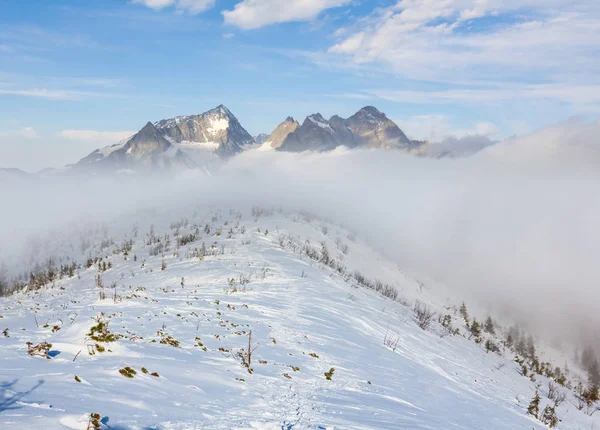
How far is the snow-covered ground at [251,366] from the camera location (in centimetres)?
641

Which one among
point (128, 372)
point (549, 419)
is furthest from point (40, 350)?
point (549, 419)

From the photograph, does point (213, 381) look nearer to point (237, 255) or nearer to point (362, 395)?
point (362, 395)

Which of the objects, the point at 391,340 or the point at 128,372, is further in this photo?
the point at 391,340

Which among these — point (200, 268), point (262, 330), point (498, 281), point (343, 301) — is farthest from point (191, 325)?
point (498, 281)

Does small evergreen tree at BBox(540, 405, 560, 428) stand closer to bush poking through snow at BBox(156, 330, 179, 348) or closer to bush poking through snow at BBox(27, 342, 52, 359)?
bush poking through snow at BBox(156, 330, 179, 348)

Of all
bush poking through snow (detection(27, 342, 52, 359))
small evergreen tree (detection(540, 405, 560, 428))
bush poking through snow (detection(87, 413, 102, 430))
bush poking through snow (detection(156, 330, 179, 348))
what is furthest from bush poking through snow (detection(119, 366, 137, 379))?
small evergreen tree (detection(540, 405, 560, 428))

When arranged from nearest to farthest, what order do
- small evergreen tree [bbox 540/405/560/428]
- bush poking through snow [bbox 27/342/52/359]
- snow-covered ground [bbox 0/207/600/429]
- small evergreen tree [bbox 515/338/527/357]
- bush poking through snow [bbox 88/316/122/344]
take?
1. snow-covered ground [bbox 0/207/600/429]
2. bush poking through snow [bbox 27/342/52/359]
3. bush poking through snow [bbox 88/316/122/344]
4. small evergreen tree [bbox 540/405/560/428]
5. small evergreen tree [bbox 515/338/527/357]

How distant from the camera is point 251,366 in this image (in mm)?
10609

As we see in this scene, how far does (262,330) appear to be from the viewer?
49.4ft

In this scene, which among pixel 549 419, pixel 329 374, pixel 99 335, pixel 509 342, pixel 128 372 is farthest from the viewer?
pixel 509 342

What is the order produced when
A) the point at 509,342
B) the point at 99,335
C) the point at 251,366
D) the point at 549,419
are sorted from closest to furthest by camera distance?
the point at 99,335, the point at 251,366, the point at 549,419, the point at 509,342

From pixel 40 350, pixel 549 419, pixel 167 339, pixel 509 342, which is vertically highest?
pixel 40 350

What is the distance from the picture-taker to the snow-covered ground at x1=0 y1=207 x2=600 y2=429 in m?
6.41

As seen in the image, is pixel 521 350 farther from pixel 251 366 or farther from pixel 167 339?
pixel 167 339
